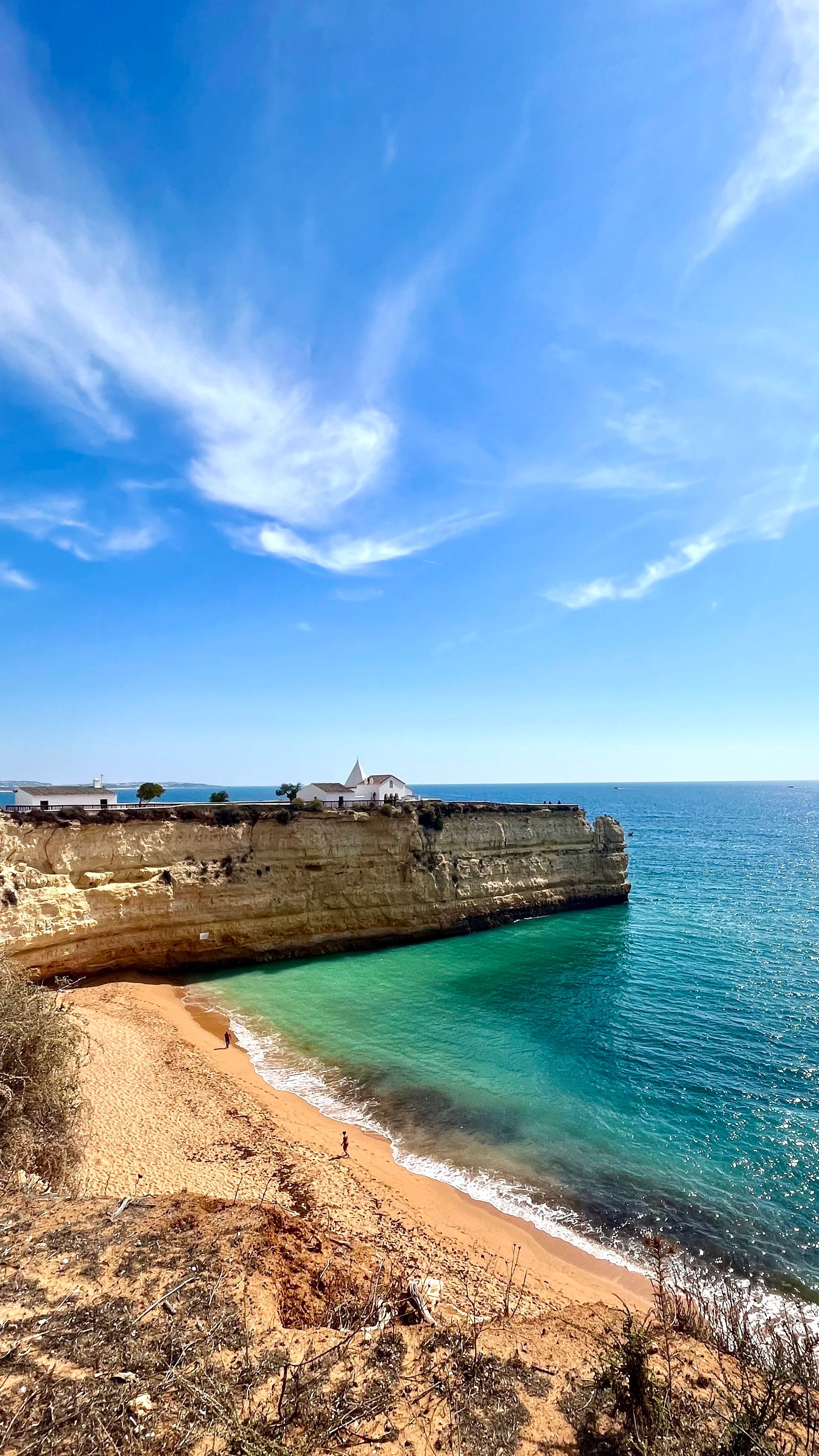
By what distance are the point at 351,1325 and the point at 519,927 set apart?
34.4 m

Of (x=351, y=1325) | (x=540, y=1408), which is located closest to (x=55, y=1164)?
A: (x=351, y=1325)

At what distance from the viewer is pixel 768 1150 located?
16688 mm

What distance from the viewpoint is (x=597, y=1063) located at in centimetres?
2166

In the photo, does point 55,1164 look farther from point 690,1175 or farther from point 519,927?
point 519,927

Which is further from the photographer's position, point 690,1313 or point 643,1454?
point 690,1313

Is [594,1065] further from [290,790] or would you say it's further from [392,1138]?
[290,790]

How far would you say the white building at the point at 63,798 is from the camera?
2959 centimetres

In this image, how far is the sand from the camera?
12578mm

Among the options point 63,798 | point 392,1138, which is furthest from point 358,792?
point 392,1138

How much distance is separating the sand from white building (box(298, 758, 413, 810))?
1904cm

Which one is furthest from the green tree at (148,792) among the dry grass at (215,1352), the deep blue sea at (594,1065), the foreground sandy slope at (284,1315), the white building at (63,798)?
the dry grass at (215,1352)

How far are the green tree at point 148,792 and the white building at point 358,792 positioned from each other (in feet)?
32.2

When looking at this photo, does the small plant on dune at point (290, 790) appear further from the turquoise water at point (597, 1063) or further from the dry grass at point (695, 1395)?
the dry grass at point (695, 1395)

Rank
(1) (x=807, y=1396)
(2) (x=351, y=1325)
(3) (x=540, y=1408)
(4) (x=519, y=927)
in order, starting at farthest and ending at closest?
(4) (x=519, y=927) < (2) (x=351, y=1325) < (3) (x=540, y=1408) < (1) (x=807, y=1396)
